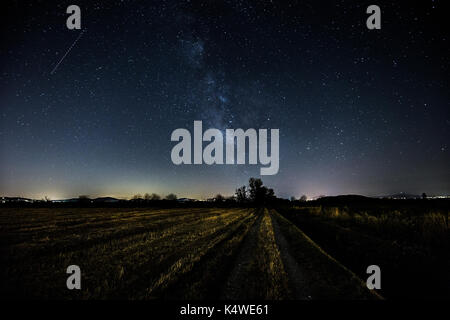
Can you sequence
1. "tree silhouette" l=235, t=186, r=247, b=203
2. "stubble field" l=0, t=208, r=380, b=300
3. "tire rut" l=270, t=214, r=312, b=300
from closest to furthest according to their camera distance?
"tire rut" l=270, t=214, r=312, b=300 < "stubble field" l=0, t=208, r=380, b=300 < "tree silhouette" l=235, t=186, r=247, b=203

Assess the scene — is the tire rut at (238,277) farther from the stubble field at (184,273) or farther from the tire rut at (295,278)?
the tire rut at (295,278)

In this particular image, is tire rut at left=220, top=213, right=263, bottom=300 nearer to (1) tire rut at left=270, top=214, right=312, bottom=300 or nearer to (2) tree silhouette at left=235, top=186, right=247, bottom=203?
(1) tire rut at left=270, top=214, right=312, bottom=300

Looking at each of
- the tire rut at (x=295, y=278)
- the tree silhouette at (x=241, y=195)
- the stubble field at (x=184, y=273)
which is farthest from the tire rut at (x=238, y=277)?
the tree silhouette at (x=241, y=195)

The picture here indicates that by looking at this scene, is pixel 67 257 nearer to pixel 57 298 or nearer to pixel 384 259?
pixel 57 298

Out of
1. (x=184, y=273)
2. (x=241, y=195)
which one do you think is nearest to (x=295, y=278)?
(x=184, y=273)

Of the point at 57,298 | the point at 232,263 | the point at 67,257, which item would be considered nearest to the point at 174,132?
the point at 67,257

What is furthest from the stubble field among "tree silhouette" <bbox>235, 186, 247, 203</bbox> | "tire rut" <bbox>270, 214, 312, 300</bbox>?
"tree silhouette" <bbox>235, 186, 247, 203</bbox>

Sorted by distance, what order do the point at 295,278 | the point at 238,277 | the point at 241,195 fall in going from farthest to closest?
the point at 241,195, the point at 238,277, the point at 295,278

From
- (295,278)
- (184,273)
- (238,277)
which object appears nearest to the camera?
(295,278)

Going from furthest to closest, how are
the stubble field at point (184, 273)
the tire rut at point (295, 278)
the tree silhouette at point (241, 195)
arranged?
the tree silhouette at point (241, 195) < the stubble field at point (184, 273) < the tire rut at point (295, 278)

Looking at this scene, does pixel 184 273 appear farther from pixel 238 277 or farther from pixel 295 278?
pixel 295 278

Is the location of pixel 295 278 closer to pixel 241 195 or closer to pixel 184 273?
pixel 184 273

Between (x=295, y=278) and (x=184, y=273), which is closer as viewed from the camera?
(x=295, y=278)
